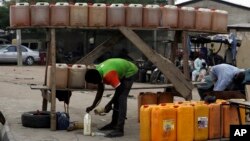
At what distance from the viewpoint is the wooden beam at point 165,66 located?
10977mm

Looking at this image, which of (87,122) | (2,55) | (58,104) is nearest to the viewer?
(87,122)

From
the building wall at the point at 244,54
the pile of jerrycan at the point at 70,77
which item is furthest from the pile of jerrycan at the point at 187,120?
the building wall at the point at 244,54

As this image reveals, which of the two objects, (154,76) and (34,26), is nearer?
(34,26)

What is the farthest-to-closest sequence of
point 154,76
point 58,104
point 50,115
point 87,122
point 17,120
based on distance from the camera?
point 154,76 < point 58,104 < point 17,120 < point 50,115 < point 87,122

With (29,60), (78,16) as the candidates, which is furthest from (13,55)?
(78,16)

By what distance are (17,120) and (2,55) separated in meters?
25.6

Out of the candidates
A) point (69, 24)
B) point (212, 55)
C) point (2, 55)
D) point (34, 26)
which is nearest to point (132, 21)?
point (69, 24)

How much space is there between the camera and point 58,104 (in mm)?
15008

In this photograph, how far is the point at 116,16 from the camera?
10.9 m

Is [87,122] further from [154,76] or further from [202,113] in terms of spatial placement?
[154,76]

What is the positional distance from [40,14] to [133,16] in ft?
6.10

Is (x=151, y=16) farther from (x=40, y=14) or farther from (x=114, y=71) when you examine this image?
(x=40, y=14)

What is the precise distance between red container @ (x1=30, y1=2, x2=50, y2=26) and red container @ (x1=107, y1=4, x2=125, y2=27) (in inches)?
48.2

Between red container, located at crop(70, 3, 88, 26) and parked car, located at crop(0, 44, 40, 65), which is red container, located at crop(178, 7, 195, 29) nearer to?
red container, located at crop(70, 3, 88, 26)
